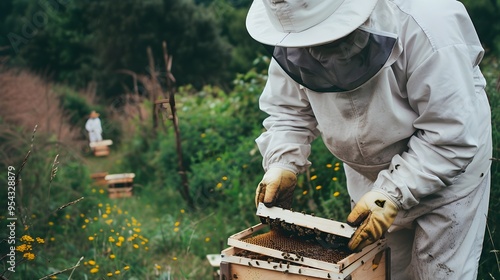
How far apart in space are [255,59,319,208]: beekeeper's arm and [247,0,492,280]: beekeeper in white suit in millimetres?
20

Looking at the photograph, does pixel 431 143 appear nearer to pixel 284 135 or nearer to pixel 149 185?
pixel 284 135

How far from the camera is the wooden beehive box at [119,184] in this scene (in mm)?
7090

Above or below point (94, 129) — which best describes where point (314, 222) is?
above

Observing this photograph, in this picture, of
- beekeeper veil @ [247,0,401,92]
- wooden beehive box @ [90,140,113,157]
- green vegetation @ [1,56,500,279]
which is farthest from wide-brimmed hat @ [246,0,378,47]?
wooden beehive box @ [90,140,113,157]

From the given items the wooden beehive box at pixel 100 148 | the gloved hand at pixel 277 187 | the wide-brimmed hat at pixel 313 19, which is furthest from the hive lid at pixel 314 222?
the wooden beehive box at pixel 100 148

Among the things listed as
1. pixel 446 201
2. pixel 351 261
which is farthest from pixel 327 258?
pixel 446 201

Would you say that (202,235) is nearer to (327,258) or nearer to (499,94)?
(499,94)

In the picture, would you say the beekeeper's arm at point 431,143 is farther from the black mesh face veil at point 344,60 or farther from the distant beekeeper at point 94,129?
the distant beekeeper at point 94,129

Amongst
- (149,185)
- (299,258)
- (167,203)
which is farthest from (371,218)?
(149,185)

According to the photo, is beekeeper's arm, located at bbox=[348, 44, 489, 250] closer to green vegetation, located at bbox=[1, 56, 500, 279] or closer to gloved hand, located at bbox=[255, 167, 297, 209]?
gloved hand, located at bbox=[255, 167, 297, 209]

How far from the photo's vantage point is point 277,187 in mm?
2828

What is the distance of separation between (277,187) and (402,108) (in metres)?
0.65

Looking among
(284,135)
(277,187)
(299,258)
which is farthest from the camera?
(284,135)

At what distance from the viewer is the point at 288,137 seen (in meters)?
3.02
